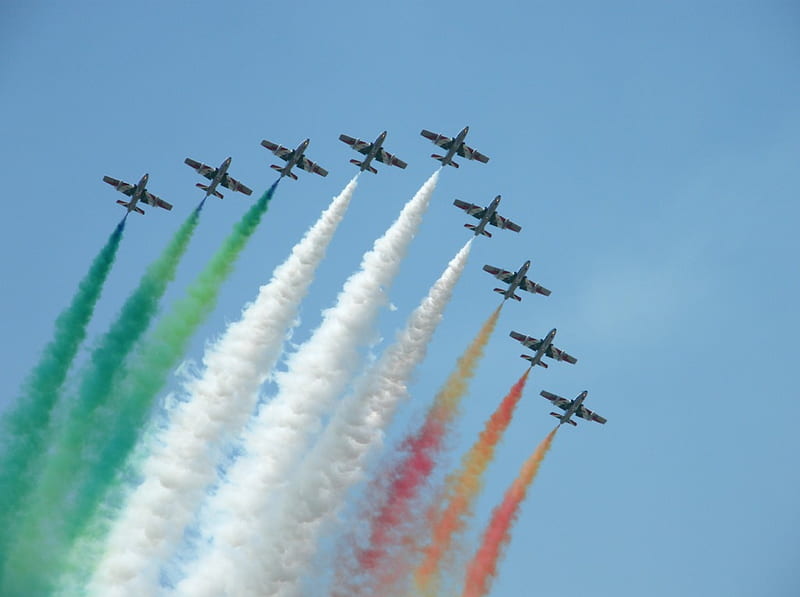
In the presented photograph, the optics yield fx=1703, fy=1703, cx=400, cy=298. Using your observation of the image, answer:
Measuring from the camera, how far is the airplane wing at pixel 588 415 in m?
97.9

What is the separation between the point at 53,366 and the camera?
290ft

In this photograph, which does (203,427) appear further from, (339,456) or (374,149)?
(374,149)

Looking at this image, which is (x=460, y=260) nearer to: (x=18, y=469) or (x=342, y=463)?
(x=342, y=463)

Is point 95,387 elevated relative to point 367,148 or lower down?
lower down

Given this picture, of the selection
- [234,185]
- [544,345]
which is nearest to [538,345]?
[544,345]

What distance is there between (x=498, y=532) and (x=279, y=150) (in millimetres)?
24577

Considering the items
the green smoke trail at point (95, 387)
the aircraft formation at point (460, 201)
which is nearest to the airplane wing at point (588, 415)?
the aircraft formation at point (460, 201)

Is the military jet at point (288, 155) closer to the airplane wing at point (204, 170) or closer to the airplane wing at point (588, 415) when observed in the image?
the airplane wing at point (204, 170)

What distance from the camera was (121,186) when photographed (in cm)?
9338

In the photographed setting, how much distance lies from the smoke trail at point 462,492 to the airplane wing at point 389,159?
1400cm

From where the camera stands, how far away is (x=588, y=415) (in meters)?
98.6

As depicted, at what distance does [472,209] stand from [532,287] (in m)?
5.70

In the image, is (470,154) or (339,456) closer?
(339,456)

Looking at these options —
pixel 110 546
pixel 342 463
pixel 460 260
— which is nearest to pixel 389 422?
pixel 342 463
